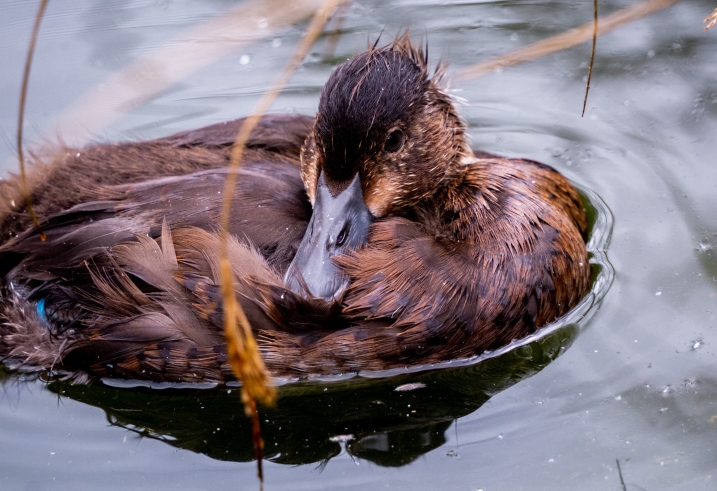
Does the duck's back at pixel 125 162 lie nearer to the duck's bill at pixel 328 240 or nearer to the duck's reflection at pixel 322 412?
the duck's bill at pixel 328 240

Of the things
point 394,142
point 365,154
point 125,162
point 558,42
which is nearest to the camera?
point 365,154

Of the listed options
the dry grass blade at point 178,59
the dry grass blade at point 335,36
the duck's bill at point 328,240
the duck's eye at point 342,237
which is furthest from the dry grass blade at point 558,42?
the duck's eye at point 342,237

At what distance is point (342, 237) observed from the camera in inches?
178

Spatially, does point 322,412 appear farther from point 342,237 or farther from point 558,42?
point 558,42

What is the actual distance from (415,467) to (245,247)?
4.10 ft

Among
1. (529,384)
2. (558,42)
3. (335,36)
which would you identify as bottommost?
(529,384)

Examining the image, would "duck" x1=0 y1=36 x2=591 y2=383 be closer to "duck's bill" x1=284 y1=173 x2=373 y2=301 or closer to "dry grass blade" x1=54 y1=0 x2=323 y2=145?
"duck's bill" x1=284 y1=173 x2=373 y2=301

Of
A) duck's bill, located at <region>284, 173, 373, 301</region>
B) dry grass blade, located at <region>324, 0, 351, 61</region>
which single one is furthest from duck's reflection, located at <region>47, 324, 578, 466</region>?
dry grass blade, located at <region>324, 0, 351, 61</region>

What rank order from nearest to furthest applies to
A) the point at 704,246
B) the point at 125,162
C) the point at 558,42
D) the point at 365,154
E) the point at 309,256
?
the point at 309,256
the point at 365,154
the point at 125,162
the point at 704,246
the point at 558,42

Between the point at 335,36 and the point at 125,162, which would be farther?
the point at 335,36

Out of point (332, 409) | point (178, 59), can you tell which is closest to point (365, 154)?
point (332, 409)

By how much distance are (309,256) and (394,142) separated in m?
0.72

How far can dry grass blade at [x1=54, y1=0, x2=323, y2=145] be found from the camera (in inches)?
251

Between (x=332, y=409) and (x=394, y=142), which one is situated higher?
(x=394, y=142)
